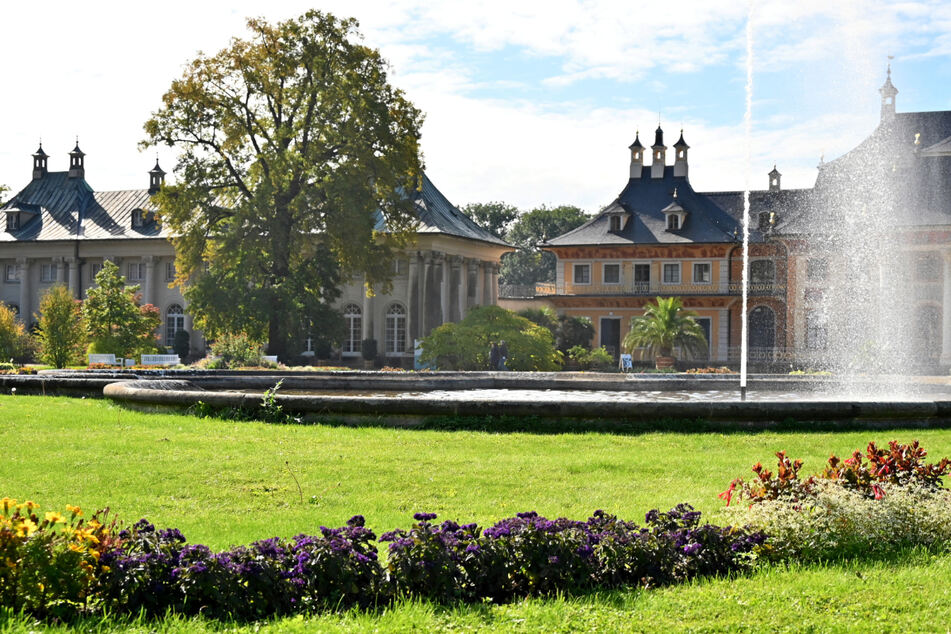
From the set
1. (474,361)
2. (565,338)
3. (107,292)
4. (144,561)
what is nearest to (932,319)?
(565,338)

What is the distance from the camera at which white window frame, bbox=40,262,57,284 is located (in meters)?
60.9

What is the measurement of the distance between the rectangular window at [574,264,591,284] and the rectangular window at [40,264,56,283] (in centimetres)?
3229

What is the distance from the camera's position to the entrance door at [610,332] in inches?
2092

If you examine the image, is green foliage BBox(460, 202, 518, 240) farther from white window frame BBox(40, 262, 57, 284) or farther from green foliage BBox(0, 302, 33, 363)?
green foliage BBox(0, 302, 33, 363)

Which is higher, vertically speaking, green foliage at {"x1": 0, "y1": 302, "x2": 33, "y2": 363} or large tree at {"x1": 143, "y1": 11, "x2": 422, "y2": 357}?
large tree at {"x1": 143, "y1": 11, "x2": 422, "y2": 357}

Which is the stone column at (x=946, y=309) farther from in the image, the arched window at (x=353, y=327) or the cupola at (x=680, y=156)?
the arched window at (x=353, y=327)

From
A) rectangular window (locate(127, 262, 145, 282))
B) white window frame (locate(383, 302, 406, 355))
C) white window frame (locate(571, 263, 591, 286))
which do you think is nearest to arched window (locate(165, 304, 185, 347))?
rectangular window (locate(127, 262, 145, 282))

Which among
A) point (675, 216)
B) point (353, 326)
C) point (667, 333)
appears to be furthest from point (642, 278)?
point (353, 326)

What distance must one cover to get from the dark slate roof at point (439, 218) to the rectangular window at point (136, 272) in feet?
55.2

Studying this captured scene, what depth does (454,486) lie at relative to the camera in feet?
27.5

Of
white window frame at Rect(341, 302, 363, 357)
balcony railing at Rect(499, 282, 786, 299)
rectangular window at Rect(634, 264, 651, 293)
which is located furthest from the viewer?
white window frame at Rect(341, 302, 363, 357)

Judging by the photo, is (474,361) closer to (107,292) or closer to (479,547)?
(107,292)

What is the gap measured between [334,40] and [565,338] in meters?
19.0

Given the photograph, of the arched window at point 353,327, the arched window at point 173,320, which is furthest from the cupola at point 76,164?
the arched window at point 353,327
